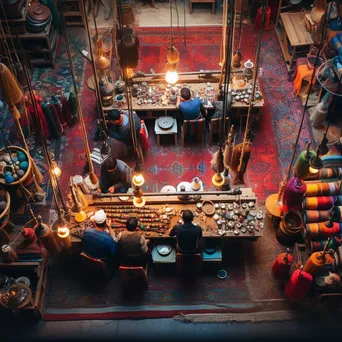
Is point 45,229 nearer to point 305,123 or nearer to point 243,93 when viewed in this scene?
point 243,93

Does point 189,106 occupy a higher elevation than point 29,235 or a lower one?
higher

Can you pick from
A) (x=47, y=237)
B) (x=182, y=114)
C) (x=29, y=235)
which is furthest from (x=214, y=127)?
(x=29, y=235)

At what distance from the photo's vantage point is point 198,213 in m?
7.06

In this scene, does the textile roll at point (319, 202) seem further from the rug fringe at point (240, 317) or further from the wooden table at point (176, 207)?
the rug fringe at point (240, 317)

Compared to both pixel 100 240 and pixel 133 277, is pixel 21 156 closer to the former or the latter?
pixel 100 240

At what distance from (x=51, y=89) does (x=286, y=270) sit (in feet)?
20.3

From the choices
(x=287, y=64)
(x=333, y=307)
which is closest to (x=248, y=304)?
(x=333, y=307)

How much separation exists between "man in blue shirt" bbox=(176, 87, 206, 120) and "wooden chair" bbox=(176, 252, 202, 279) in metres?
2.83

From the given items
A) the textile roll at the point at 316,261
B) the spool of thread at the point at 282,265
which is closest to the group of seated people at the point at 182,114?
the spool of thread at the point at 282,265

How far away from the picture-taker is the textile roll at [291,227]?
281 inches

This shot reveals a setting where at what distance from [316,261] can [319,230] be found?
0.78 m

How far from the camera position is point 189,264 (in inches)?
265

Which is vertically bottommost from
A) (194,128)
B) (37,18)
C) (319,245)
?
(319,245)

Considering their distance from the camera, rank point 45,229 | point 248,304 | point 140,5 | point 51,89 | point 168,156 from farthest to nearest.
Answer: point 140,5 < point 51,89 < point 168,156 < point 248,304 < point 45,229
